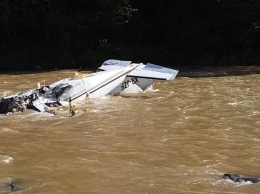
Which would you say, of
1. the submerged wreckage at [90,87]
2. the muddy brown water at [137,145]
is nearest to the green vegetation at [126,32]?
the submerged wreckage at [90,87]

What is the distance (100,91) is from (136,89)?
2.06 meters

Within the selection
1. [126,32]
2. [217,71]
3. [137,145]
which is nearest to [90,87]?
[137,145]

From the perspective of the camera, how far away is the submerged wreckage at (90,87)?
1555cm

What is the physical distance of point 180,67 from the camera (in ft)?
94.3

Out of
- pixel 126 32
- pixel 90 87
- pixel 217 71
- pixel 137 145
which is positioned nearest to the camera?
pixel 137 145

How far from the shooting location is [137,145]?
12047 mm

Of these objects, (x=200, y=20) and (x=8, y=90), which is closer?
(x=8, y=90)

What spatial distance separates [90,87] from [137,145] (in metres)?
5.77

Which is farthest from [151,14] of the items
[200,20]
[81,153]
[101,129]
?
[81,153]

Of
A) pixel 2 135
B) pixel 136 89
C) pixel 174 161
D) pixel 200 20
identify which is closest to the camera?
pixel 174 161

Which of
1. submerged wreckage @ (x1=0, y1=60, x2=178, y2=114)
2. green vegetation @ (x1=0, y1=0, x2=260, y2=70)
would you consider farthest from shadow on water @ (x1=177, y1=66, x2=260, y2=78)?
submerged wreckage @ (x1=0, y1=60, x2=178, y2=114)

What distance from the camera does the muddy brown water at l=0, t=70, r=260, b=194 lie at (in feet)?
30.7

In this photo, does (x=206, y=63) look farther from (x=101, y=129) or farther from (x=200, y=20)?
(x=101, y=129)

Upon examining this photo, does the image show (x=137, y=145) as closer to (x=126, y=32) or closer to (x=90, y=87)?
(x=90, y=87)
